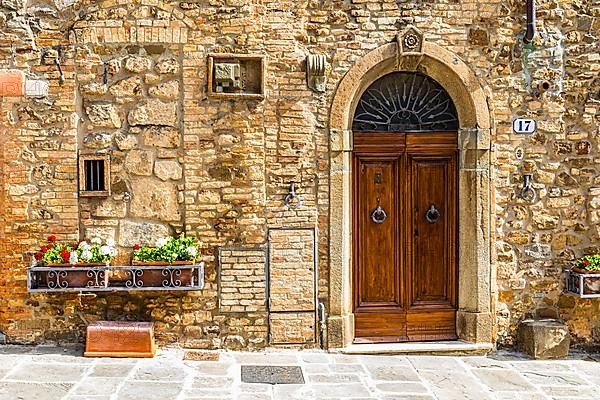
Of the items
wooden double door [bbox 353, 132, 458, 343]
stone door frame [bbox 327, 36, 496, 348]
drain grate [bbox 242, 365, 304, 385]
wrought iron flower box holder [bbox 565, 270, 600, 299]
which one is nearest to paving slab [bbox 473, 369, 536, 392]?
stone door frame [bbox 327, 36, 496, 348]

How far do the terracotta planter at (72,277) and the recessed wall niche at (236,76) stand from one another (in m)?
2.09

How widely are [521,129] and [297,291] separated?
114 inches

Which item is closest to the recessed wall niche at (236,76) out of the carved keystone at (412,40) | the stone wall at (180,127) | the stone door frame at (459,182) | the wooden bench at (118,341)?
the stone wall at (180,127)

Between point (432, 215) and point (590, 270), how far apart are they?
1.68m

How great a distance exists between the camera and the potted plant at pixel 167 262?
20.1 ft

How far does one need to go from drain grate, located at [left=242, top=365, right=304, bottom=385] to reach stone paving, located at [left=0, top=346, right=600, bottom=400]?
0.09 meters

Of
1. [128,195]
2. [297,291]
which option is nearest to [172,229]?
[128,195]

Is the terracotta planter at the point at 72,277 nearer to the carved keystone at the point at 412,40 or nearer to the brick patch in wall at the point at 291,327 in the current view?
the brick patch in wall at the point at 291,327

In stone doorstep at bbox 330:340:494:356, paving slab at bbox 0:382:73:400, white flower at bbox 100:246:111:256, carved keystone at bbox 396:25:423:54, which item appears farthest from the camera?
stone doorstep at bbox 330:340:494:356

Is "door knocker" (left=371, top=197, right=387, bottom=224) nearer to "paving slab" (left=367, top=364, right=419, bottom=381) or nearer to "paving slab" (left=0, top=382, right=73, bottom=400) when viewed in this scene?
"paving slab" (left=367, top=364, right=419, bottom=381)

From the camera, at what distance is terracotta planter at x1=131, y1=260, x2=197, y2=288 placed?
6133mm

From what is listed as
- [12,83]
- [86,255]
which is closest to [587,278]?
[86,255]

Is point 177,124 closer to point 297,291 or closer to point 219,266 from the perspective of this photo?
point 219,266

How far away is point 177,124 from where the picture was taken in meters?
6.38
